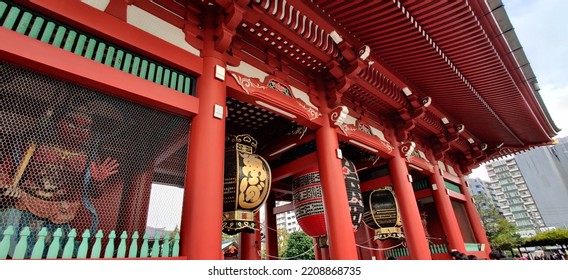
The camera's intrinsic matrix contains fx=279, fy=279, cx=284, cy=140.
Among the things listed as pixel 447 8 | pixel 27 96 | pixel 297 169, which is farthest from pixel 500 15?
pixel 27 96

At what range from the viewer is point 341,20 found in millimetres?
4977

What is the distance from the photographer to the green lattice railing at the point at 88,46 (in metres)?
2.81

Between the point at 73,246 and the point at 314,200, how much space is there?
15.4 ft

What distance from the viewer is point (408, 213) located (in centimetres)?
690

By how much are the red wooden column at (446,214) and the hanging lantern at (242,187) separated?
20.9ft

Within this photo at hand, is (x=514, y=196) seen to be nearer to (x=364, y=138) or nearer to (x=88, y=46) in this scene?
(x=364, y=138)

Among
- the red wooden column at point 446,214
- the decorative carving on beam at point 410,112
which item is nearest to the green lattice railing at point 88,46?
the decorative carving on beam at point 410,112

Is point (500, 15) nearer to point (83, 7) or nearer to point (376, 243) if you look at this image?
point (83, 7)

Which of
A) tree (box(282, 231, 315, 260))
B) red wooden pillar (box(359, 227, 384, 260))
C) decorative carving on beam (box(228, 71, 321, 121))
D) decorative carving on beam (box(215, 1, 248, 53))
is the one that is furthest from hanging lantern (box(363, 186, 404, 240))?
tree (box(282, 231, 315, 260))

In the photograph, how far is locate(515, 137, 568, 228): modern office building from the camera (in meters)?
41.0

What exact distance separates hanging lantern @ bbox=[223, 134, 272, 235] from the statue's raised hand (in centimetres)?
207

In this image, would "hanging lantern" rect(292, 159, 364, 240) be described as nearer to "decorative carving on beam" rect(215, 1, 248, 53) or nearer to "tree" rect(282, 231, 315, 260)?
"decorative carving on beam" rect(215, 1, 248, 53)

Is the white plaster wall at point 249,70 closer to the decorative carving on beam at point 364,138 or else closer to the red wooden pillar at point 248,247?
the decorative carving on beam at point 364,138
